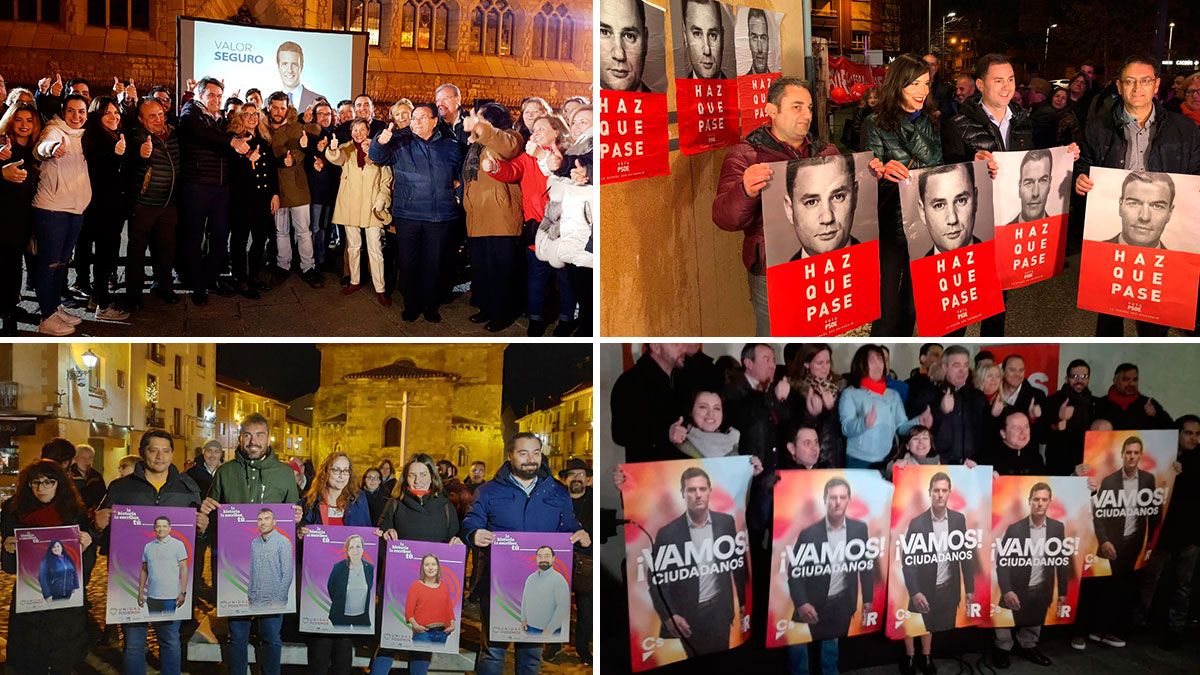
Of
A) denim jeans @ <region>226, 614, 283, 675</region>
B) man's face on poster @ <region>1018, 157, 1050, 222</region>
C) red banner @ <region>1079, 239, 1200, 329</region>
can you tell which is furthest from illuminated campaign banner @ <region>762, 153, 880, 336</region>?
denim jeans @ <region>226, 614, 283, 675</region>

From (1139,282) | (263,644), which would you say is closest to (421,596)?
(263,644)

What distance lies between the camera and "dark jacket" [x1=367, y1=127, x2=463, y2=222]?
348cm

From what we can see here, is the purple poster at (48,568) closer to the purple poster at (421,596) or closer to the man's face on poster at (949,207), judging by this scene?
the purple poster at (421,596)

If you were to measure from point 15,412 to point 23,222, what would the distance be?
0.60 metres

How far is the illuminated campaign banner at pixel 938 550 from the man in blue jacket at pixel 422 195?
1.70 m

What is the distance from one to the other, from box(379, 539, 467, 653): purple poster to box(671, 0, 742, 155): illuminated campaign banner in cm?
152

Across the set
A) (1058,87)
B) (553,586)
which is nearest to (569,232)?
(553,586)

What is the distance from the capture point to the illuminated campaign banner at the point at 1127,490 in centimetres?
410

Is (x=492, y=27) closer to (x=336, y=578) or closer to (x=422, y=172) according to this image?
(x=422, y=172)

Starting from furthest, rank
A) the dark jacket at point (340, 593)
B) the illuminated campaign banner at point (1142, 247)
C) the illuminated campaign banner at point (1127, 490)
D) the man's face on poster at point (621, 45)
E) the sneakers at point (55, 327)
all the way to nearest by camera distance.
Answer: the illuminated campaign banner at point (1127, 490) < the illuminated campaign banner at point (1142, 247) < the dark jacket at point (340, 593) < the man's face on poster at point (621, 45) < the sneakers at point (55, 327)

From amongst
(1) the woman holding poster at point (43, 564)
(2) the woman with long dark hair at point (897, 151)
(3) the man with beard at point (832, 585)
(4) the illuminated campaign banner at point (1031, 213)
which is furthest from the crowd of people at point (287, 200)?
(4) the illuminated campaign banner at point (1031, 213)

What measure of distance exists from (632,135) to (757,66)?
1.72 feet

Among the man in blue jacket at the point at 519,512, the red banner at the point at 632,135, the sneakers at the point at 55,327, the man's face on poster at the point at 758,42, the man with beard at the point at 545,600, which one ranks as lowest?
the man with beard at the point at 545,600

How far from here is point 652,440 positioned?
12.2 feet
